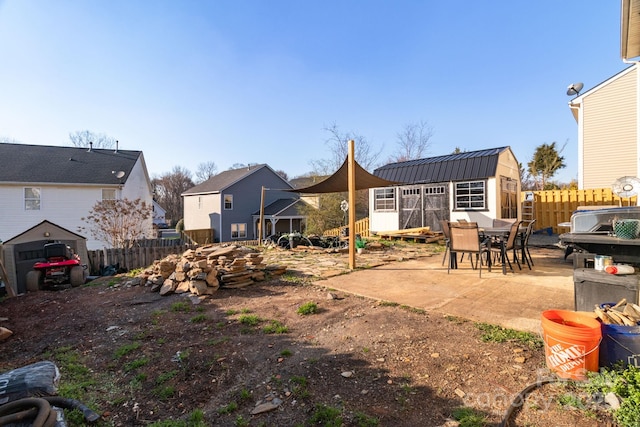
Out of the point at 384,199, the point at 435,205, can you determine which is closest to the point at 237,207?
the point at 384,199

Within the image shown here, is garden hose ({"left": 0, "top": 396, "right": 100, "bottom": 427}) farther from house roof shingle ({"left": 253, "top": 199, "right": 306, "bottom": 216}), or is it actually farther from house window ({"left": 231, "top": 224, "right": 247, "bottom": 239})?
house window ({"left": 231, "top": 224, "right": 247, "bottom": 239})

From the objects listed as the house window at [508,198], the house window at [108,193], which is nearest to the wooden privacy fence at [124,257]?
the house window at [108,193]

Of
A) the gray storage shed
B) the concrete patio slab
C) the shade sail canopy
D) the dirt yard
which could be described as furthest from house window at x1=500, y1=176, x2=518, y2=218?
the gray storage shed

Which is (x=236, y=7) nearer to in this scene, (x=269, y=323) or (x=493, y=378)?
(x=269, y=323)

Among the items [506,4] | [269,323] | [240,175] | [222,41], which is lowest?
[269,323]

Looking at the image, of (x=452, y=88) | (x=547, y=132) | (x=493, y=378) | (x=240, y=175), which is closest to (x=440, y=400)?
(x=493, y=378)

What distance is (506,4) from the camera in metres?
8.33

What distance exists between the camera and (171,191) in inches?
1644

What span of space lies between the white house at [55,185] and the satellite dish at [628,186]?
18.9 meters

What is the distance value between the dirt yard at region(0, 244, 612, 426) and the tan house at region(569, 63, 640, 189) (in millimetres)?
12838

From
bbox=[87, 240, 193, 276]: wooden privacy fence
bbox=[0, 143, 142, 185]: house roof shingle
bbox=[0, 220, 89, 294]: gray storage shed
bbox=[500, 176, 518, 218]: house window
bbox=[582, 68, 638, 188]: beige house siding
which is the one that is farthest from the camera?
bbox=[0, 143, 142, 185]: house roof shingle

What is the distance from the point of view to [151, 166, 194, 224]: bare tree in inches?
1639

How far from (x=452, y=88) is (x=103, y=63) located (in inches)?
554

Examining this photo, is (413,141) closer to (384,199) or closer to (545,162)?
(545,162)
